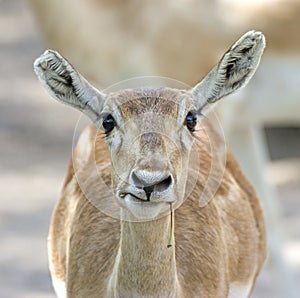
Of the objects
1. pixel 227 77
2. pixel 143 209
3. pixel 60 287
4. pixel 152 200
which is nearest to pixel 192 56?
pixel 60 287

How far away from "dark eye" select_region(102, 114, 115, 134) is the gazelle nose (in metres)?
0.31

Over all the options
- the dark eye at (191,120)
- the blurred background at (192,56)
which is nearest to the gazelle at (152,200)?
the dark eye at (191,120)

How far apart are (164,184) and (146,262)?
1.61 ft

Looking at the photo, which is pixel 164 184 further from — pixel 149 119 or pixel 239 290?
pixel 239 290

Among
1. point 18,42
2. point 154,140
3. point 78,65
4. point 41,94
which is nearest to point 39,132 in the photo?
point 41,94

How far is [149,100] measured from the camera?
12.7 feet

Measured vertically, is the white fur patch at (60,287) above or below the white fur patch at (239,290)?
above

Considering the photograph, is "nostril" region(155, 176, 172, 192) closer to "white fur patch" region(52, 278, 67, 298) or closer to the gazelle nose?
the gazelle nose

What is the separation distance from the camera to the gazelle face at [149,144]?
360cm

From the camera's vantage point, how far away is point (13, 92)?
990cm

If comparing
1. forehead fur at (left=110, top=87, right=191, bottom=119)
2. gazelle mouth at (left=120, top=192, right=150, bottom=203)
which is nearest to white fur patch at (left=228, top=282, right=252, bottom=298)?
forehead fur at (left=110, top=87, right=191, bottom=119)

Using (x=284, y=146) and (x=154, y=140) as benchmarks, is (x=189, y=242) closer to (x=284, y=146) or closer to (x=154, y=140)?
(x=154, y=140)

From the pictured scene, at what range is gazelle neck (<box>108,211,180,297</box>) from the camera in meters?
3.95

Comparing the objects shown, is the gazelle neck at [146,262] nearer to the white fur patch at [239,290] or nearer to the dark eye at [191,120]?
the dark eye at [191,120]
